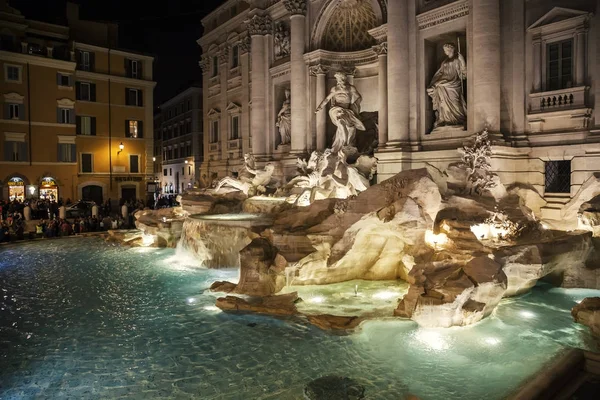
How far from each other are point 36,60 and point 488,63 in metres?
27.4

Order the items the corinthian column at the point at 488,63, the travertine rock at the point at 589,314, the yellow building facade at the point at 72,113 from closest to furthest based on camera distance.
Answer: the travertine rock at the point at 589,314, the corinthian column at the point at 488,63, the yellow building facade at the point at 72,113

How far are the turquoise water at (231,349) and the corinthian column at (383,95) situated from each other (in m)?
8.10

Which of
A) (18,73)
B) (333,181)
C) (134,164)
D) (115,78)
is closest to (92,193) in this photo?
(134,164)

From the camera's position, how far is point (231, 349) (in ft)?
24.5

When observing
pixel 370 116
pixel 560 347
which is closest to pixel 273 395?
pixel 560 347

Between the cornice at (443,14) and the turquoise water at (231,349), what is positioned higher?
the cornice at (443,14)

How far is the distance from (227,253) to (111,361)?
656cm

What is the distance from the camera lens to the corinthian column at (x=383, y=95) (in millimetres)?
16844

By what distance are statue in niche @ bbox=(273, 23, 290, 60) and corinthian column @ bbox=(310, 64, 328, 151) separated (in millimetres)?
3078

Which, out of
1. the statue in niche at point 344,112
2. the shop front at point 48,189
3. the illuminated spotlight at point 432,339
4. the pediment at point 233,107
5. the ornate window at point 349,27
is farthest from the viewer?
the shop front at point 48,189

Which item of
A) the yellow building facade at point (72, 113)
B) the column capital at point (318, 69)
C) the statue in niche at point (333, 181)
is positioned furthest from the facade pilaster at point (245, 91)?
the yellow building facade at point (72, 113)

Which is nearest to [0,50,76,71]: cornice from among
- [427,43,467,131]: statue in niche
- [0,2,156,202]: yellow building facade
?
[0,2,156,202]: yellow building facade

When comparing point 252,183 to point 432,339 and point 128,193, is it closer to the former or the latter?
point 432,339

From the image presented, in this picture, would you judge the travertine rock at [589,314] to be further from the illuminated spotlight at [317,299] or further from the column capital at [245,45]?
the column capital at [245,45]
